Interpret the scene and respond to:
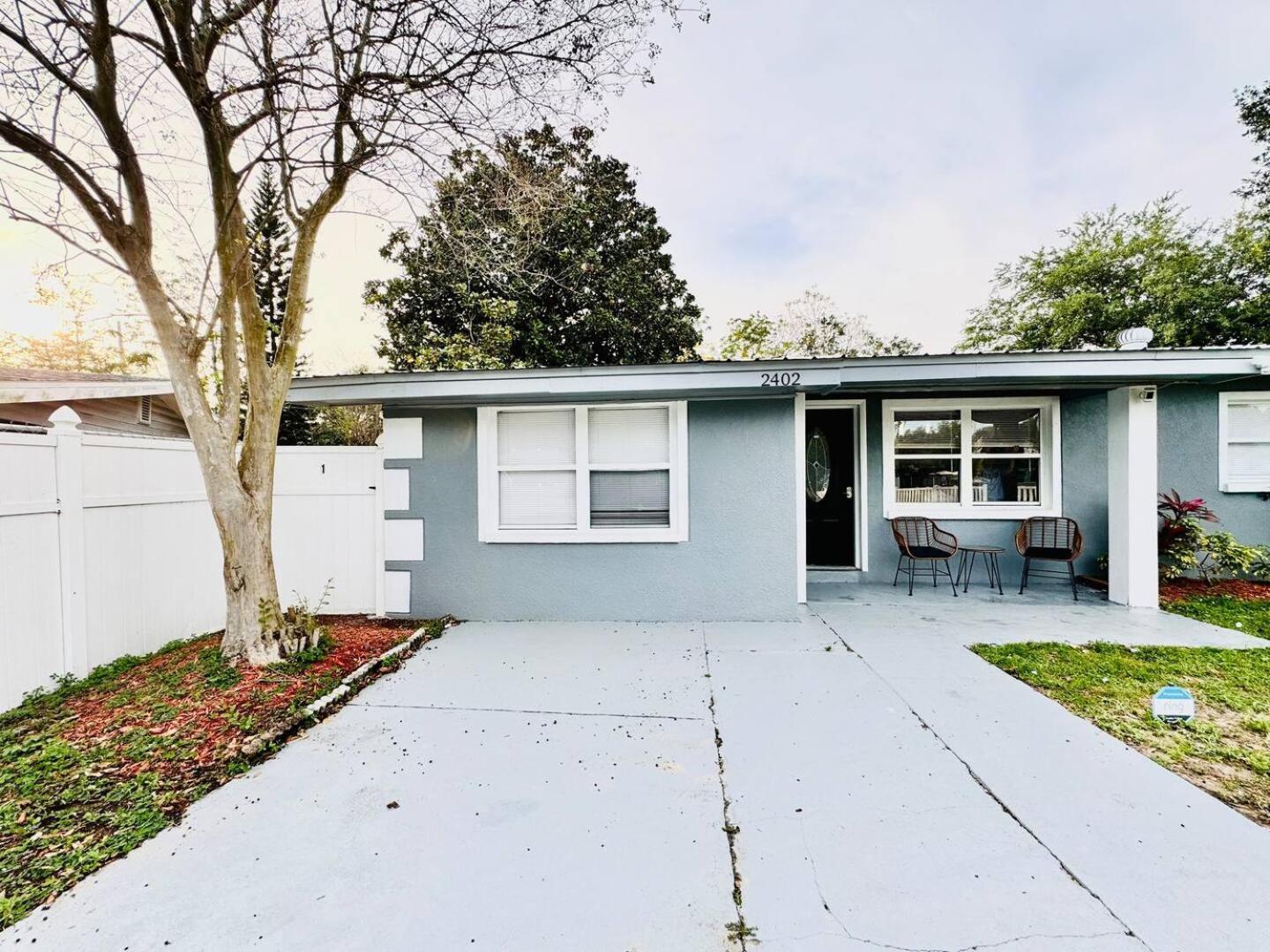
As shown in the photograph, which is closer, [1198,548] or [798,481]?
[798,481]

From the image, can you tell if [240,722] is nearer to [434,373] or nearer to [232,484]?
[232,484]

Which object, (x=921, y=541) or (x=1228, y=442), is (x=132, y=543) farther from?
(x=1228, y=442)

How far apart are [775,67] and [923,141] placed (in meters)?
3.90

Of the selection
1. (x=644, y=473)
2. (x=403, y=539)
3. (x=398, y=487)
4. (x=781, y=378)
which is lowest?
(x=403, y=539)

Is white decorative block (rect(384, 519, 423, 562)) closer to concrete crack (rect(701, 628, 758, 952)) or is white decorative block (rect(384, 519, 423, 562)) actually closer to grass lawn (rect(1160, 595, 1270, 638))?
concrete crack (rect(701, 628, 758, 952))

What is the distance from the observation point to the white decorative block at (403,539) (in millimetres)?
5406

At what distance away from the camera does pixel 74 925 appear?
5.58ft

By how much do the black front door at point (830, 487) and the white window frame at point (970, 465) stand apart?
0.42 metres

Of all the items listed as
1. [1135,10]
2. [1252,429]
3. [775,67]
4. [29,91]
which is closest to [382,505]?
[29,91]

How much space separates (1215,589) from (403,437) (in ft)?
30.4

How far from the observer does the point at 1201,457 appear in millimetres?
6648

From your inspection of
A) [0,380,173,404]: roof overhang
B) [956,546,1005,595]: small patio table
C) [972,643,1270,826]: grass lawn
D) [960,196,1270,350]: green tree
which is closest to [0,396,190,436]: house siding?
[0,380,173,404]: roof overhang

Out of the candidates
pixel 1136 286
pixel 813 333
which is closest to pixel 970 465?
pixel 813 333

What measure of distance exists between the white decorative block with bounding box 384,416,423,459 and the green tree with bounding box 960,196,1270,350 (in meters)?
18.8
